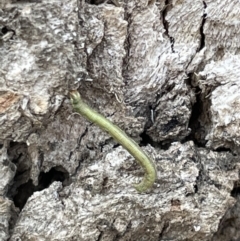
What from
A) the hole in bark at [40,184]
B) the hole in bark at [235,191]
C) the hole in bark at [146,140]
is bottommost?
the hole in bark at [235,191]

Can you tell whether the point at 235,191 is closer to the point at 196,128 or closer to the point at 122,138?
the point at 196,128

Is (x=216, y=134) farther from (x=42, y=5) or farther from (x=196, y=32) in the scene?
(x=42, y=5)

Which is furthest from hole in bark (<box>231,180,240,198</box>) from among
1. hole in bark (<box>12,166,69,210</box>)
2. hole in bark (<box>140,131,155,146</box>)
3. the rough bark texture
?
hole in bark (<box>12,166,69,210</box>)

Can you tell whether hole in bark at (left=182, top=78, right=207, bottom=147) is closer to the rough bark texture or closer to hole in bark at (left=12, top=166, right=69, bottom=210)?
the rough bark texture

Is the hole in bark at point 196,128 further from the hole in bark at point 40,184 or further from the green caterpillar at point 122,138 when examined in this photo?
the hole in bark at point 40,184

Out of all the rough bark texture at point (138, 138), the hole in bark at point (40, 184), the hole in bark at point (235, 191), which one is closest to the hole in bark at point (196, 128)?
the rough bark texture at point (138, 138)
